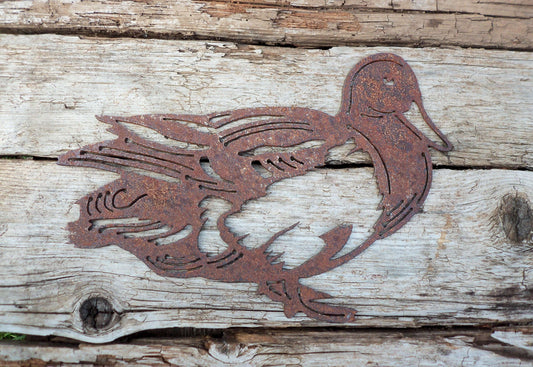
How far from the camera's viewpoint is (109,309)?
1.46 metres

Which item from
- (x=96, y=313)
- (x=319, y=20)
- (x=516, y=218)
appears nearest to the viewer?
(x=96, y=313)

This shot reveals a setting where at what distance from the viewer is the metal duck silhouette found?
146cm

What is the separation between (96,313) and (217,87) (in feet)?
3.23

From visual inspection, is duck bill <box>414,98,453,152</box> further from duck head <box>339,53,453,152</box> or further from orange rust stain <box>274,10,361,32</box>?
orange rust stain <box>274,10,361,32</box>

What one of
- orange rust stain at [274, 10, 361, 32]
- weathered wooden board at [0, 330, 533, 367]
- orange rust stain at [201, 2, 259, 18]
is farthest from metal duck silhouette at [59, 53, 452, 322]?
orange rust stain at [201, 2, 259, 18]

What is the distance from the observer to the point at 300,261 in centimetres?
151

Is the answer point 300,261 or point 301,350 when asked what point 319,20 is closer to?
point 300,261

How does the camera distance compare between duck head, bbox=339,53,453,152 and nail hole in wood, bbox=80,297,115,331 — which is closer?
nail hole in wood, bbox=80,297,115,331

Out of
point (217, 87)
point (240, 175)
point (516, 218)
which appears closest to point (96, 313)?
point (240, 175)

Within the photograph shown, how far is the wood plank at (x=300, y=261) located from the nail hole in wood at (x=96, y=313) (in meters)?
0.02

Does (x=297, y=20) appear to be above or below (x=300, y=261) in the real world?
above

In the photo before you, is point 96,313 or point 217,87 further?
point 217,87

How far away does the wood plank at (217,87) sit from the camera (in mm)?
1550

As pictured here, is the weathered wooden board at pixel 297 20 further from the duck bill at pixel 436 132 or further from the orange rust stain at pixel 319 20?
the duck bill at pixel 436 132
